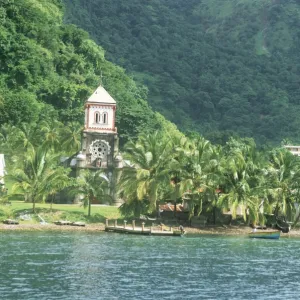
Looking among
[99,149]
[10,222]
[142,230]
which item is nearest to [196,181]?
[142,230]

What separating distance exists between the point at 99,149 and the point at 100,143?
0.64 m

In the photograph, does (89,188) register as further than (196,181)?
Yes

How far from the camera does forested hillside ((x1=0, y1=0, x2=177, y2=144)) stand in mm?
106000

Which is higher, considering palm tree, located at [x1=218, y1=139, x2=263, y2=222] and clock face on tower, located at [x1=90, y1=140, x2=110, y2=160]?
clock face on tower, located at [x1=90, y1=140, x2=110, y2=160]

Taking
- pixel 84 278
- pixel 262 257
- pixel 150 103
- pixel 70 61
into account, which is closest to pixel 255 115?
pixel 150 103

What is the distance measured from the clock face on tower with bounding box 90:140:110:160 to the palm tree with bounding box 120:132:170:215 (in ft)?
33.0

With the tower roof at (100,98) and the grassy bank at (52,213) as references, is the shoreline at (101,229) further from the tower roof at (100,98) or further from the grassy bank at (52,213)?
the tower roof at (100,98)

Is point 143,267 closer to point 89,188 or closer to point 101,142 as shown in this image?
point 89,188

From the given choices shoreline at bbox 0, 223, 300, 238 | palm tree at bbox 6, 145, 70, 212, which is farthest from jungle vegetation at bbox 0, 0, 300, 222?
shoreline at bbox 0, 223, 300, 238

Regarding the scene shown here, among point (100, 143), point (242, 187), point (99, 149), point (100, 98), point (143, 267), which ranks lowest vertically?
point (143, 267)

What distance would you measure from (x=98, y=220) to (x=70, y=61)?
5410 centimetres

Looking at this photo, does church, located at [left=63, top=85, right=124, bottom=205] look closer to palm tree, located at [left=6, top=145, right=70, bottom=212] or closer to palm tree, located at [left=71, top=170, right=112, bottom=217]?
palm tree, located at [left=71, top=170, right=112, bottom=217]

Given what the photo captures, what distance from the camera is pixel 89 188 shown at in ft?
249

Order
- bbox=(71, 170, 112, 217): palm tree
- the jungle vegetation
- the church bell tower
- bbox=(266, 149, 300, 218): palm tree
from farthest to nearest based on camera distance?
the church bell tower < bbox=(266, 149, 300, 218): palm tree < bbox=(71, 170, 112, 217): palm tree < the jungle vegetation
